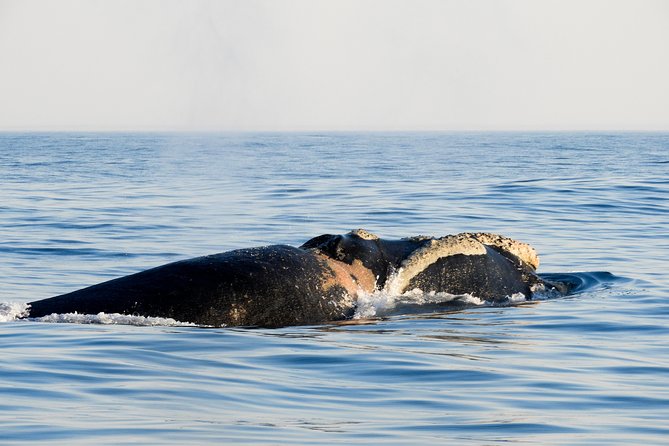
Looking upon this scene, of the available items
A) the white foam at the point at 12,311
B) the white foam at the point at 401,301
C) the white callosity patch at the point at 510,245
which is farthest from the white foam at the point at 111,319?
the white callosity patch at the point at 510,245

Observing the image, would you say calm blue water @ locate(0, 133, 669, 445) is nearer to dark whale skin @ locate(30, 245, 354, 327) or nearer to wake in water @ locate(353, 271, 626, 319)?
wake in water @ locate(353, 271, 626, 319)

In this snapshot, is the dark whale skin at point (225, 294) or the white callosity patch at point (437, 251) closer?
the dark whale skin at point (225, 294)

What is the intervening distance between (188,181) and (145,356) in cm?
3165

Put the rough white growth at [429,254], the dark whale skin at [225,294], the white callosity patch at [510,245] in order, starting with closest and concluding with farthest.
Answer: the dark whale skin at [225,294]
the rough white growth at [429,254]
the white callosity patch at [510,245]

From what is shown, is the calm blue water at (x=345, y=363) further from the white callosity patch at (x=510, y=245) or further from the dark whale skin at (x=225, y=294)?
the white callosity patch at (x=510, y=245)

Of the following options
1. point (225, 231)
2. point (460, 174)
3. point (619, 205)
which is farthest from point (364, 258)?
point (460, 174)

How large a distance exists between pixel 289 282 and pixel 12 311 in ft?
9.53

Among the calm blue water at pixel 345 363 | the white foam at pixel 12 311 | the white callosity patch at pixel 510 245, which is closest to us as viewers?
the calm blue water at pixel 345 363

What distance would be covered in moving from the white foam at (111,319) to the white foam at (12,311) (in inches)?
15.5

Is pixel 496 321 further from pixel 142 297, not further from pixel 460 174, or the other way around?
pixel 460 174

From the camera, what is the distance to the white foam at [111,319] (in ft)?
37.1

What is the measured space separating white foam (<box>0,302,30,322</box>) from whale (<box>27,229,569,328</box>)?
12cm

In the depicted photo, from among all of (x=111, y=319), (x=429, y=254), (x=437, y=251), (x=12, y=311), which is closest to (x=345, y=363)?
(x=111, y=319)

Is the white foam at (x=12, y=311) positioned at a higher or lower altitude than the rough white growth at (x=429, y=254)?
lower
